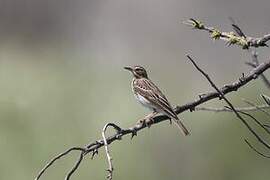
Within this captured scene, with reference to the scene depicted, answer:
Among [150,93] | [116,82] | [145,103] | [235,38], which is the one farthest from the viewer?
[116,82]

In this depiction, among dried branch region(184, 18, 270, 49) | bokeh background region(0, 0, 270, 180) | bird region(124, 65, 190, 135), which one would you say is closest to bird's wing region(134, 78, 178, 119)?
bird region(124, 65, 190, 135)

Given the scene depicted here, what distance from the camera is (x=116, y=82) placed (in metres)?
14.6

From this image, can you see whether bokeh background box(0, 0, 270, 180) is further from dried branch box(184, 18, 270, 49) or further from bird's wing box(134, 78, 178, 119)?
dried branch box(184, 18, 270, 49)

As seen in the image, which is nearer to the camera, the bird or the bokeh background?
the bird

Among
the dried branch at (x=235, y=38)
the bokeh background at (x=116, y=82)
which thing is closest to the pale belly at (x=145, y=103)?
the dried branch at (x=235, y=38)

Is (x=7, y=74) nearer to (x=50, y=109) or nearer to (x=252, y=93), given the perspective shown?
(x=50, y=109)

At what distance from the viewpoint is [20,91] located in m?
14.8

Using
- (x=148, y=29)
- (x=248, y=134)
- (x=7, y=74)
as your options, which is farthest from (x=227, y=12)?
(x=248, y=134)

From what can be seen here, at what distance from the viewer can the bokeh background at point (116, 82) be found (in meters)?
12.6

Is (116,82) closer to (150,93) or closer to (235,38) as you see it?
(150,93)

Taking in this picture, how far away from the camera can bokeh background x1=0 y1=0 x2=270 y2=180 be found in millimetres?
12625

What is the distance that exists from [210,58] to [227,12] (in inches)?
70.0

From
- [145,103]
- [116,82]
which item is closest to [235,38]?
[145,103]

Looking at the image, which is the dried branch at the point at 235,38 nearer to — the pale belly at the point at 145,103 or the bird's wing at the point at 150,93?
the bird's wing at the point at 150,93
